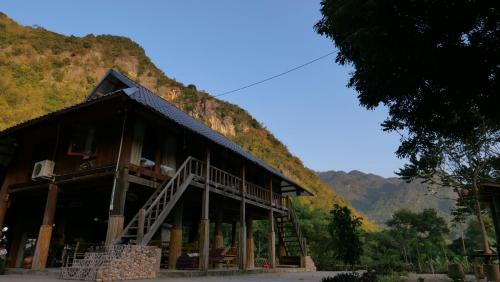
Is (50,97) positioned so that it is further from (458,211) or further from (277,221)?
(458,211)

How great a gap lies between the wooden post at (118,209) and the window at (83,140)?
2622 millimetres

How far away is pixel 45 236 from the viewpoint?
41.0 ft

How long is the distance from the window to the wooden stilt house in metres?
0.04

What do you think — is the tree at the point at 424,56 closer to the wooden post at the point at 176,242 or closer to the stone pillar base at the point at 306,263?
the wooden post at the point at 176,242

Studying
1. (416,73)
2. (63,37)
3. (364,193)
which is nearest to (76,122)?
(416,73)

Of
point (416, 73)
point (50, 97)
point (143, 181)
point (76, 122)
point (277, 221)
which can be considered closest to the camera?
point (416, 73)

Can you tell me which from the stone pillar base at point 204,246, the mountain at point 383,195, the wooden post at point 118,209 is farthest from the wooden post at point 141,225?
the mountain at point 383,195

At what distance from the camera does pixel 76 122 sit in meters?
13.6

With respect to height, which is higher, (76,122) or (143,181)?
(76,122)

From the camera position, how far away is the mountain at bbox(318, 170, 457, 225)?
132875 mm

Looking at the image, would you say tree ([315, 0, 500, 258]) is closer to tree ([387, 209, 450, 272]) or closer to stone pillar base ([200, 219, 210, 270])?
stone pillar base ([200, 219, 210, 270])

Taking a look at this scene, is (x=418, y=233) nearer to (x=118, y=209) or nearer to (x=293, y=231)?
(x=293, y=231)

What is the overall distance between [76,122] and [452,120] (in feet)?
41.7

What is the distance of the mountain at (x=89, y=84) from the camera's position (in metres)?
45.7
